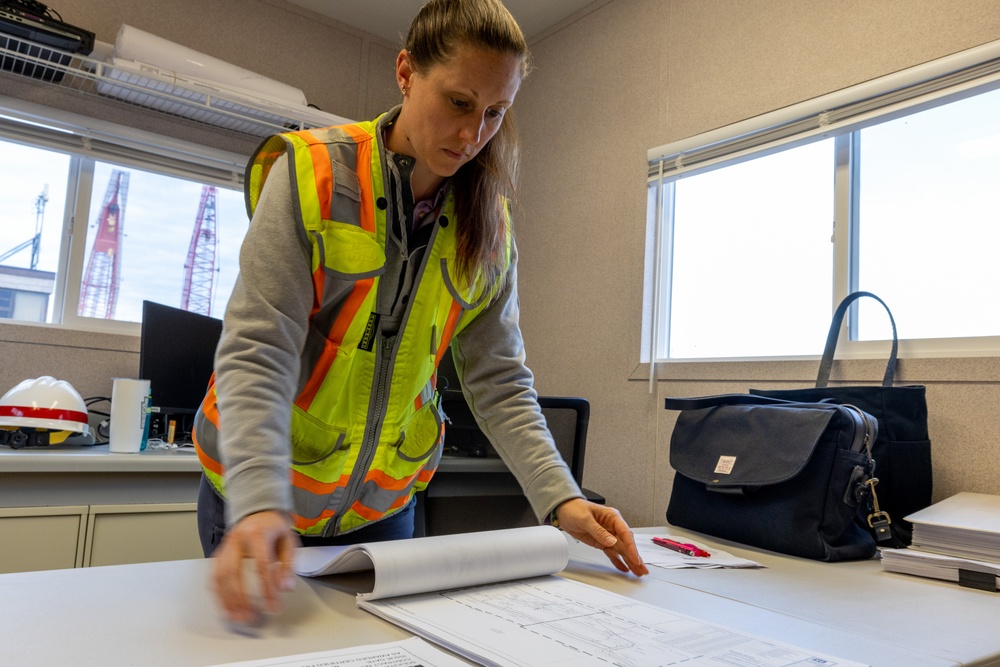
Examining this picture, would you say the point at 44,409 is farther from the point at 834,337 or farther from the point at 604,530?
the point at 834,337

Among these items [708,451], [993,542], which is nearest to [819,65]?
[708,451]

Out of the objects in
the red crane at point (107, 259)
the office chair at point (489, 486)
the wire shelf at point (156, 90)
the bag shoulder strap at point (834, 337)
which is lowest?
the office chair at point (489, 486)

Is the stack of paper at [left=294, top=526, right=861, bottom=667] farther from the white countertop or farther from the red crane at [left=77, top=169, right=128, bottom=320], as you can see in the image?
the red crane at [left=77, top=169, right=128, bottom=320]

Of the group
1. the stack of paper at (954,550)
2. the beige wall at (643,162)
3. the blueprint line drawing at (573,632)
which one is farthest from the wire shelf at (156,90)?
the stack of paper at (954,550)

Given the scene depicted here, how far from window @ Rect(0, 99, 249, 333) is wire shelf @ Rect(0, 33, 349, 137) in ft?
0.35

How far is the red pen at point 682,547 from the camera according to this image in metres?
1.18

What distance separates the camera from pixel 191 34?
2.59m

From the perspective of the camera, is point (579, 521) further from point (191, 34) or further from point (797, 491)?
point (191, 34)

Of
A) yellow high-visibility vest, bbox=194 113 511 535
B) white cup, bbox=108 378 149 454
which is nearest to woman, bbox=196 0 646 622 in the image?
yellow high-visibility vest, bbox=194 113 511 535

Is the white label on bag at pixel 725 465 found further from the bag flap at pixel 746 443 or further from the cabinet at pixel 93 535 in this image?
the cabinet at pixel 93 535

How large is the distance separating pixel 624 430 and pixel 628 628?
170cm

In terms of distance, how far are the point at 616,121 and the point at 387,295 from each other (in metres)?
1.83

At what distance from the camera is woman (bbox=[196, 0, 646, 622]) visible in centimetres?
83

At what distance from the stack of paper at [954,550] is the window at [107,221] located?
2340mm
